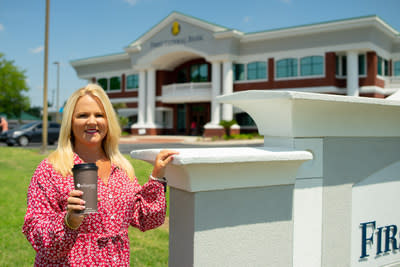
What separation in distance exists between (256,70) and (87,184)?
3164 cm

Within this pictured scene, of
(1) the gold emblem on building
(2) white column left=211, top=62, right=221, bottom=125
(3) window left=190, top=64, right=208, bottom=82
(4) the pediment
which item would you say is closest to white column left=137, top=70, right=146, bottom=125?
(4) the pediment

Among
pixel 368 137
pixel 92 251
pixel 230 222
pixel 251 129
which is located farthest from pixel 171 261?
pixel 251 129

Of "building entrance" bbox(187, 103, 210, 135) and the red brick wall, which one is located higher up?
the red brick wall

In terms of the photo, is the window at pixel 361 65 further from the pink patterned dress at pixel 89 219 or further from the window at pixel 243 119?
the pink patterned dress at pixel 89 219

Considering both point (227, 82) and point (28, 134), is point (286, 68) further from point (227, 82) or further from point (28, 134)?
point (28, 134)

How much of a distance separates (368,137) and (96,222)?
220 cm

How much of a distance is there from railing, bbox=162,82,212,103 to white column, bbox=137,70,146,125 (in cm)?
251

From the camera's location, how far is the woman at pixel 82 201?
69.0 inches

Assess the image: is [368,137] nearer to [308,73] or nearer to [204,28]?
Answer: [308,73]

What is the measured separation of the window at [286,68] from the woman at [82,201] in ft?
98.6

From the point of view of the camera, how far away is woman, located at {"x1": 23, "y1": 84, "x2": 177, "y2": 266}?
1.75 m

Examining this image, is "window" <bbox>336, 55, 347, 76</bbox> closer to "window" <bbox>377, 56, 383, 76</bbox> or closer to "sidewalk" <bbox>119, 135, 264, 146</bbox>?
"window" <bbox>377, 56, 383, 76</bbox>

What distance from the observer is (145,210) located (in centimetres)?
212

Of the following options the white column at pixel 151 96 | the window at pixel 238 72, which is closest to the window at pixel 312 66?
the window at pixel 238 72
